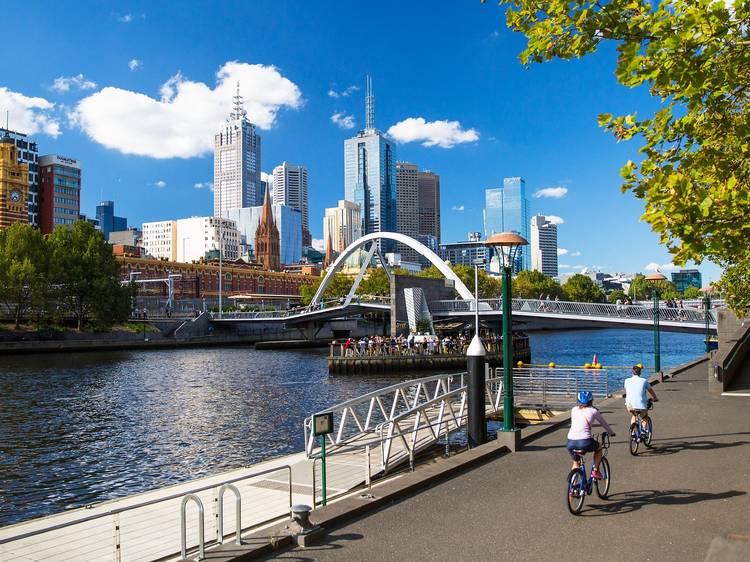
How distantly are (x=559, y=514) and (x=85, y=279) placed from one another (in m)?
A: 83.9

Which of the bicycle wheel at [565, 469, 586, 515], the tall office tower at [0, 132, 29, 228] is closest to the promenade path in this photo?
the bicycle wheel at [565, 469, 586, 515]

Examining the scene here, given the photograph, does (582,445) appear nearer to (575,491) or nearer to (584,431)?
(584,431)

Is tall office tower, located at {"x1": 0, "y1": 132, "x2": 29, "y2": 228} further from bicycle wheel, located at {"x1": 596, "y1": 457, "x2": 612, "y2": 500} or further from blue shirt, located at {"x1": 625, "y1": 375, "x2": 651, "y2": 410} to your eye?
bicycle wheel, located at {"x1": 596, "y1": 457, "x2": 612, "y2": 500}

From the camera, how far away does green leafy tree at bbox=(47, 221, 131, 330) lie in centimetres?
8225

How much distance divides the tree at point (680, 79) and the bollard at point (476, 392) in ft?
21.3

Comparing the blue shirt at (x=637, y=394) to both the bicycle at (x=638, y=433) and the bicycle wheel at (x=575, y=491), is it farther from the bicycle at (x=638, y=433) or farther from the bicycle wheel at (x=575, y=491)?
the bicycle wheel at (x=575, y=491)

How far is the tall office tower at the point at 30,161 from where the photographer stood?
556 ft

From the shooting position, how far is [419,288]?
72312mm

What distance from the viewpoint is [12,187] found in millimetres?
152750

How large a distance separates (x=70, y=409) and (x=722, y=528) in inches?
1247

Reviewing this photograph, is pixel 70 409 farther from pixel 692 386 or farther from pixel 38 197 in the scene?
pixel 38 197

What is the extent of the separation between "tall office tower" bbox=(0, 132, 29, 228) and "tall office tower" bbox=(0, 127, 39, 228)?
6.91 m

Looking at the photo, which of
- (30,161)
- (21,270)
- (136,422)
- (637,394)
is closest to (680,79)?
(637,394)

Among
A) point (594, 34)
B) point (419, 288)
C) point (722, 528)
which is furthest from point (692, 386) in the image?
point (419, 288)
